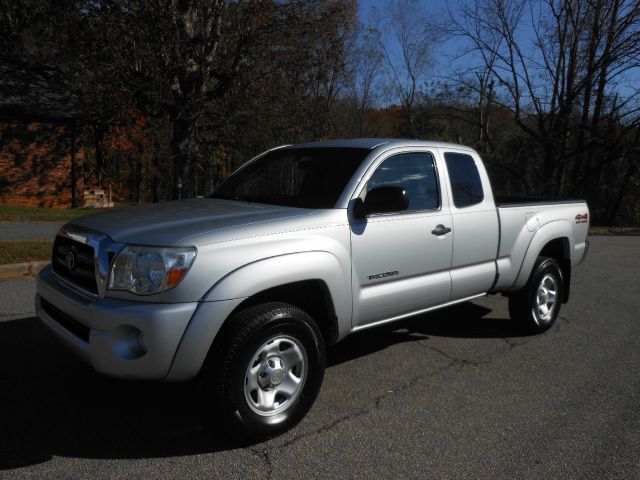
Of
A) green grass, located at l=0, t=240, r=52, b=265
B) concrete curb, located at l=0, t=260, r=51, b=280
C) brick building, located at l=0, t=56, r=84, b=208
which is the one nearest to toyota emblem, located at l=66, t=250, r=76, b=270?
concrete curb, located at l=0, t=260, r=51, b=280

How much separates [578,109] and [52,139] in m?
21.3

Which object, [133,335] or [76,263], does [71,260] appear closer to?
[76,263]

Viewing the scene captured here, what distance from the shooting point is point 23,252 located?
7.81 metres

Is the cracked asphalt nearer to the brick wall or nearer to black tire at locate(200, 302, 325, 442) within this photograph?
black tire at locate(200, 302, 325, 442)

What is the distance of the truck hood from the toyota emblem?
202mm

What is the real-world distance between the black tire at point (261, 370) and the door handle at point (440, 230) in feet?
4.64

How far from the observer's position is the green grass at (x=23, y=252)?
24.4ft

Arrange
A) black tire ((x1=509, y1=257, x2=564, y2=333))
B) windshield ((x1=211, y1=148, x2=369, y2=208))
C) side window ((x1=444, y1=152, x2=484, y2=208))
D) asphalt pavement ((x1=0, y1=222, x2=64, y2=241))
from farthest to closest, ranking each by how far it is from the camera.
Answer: asphalt pavement ((x1=0, y1=222, x2=64, y2=241))
black tire ((x1=509, y1=257, x2=564, y2=333))
side window ((x1=444, y1=152, x2=484, y2=208))
windshield ((x1=211, y1=148, x2=369, y2=208))

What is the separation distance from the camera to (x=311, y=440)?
3.24 meters

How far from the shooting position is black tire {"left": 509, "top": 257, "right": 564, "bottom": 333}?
538cm

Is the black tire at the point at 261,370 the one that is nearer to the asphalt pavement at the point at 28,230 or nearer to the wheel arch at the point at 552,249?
the wheel arch at the point at 552,249

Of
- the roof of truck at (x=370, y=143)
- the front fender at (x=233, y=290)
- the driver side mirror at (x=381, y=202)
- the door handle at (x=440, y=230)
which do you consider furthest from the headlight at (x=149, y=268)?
the door handle at (x=440, y=230)

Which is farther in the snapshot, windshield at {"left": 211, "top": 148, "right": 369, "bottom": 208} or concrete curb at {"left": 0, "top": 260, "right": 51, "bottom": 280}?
concrete curb at {"left": 0, "top": 260, "right": 51, "bottom": 280}

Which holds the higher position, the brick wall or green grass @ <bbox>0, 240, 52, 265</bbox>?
the brick wall
